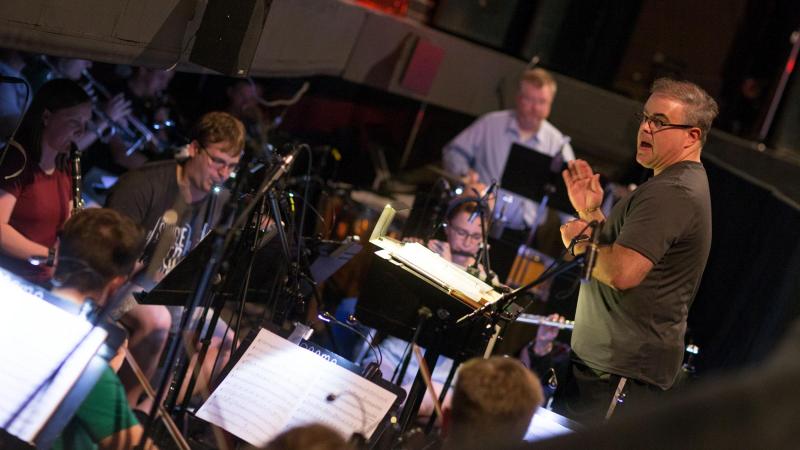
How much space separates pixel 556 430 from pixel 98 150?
14.2ft

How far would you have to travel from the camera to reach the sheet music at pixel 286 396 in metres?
3.58

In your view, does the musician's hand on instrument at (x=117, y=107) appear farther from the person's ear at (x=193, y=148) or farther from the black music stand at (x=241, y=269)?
the black music stand at (x=241, y=269)

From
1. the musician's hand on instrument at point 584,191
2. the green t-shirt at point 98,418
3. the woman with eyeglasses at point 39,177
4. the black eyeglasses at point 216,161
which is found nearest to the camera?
the green t-shirt at point 98,418

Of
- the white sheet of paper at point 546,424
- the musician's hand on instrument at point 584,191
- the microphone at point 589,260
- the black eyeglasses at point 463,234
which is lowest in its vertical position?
the white sheet of paper at point 546,424

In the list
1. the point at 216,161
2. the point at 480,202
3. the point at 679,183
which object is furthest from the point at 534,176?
the point at 679,183

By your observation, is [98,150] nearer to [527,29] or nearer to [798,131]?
[527,29]

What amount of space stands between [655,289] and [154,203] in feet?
8.02

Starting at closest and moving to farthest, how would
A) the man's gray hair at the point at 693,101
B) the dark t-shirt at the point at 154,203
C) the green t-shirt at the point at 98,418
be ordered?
1. the green t-shirt at the point at 98,418
2. the man's gray hair at the point at 693,101
3. the dark t-shirt at the point at 154,203

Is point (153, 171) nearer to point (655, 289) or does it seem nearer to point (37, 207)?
point (37, 207)

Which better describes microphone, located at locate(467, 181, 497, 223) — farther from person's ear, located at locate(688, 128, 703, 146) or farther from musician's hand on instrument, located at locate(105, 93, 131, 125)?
musician's hand on instrument, located at locate(105, 93, 131, 125)

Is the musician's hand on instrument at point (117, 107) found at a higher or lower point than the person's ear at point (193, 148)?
lower

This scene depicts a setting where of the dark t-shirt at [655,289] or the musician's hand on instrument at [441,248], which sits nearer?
the dark t-shirt at [655,289]

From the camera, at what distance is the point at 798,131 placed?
8688mm

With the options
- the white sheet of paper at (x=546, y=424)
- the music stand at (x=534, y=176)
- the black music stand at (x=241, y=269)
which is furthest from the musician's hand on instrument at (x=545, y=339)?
the white sheet of paper at (x=546, y=424)
